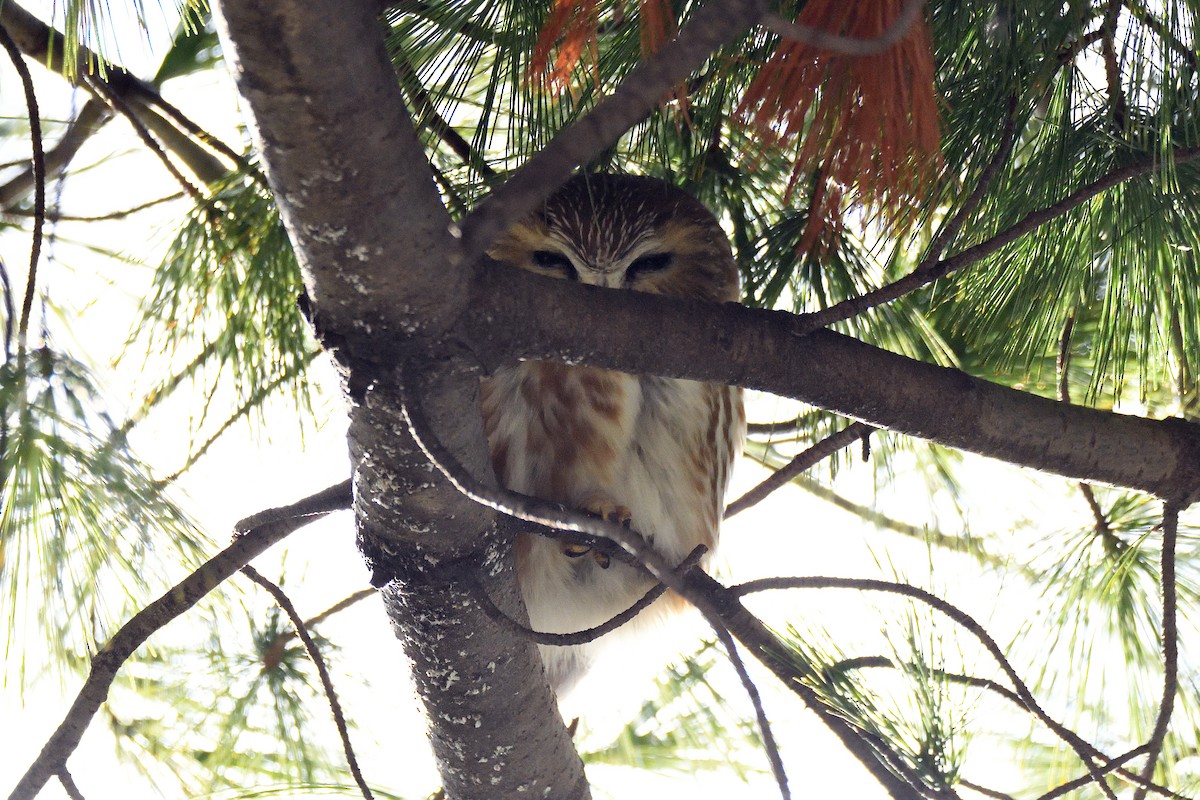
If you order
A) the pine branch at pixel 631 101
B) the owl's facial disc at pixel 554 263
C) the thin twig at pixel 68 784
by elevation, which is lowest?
the thin twig at pixel 68 784

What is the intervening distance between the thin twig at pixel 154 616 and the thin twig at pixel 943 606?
587 millimetres

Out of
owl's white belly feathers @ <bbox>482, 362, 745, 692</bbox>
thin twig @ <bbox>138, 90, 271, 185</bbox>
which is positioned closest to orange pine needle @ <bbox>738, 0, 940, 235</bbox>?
owl's white belly feathers @ <bbox>482, 362, 745, 692</bbox>

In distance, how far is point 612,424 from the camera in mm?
1940

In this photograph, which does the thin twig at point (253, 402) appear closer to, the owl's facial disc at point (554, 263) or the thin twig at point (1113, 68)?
the owl's facial disc at point (554, 263)

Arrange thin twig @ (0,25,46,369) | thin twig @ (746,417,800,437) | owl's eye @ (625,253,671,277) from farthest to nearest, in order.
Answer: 1. thin twig @ (746,417,800,437)
2. owl's eye @ (625,253,671,277)
3. thin twig @ (0,25,46,369)

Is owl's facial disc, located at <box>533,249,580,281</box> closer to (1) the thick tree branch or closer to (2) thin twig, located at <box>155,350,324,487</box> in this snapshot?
(2) thin twig, located at <box>155,350,324,487</box>

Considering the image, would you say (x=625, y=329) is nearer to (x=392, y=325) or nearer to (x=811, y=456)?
(x=392, y=325)

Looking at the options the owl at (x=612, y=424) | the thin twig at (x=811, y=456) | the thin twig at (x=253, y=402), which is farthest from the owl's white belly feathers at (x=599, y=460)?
the thin twig at (x=253, y=402)

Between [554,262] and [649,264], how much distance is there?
19cm

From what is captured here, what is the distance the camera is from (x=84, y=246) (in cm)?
260

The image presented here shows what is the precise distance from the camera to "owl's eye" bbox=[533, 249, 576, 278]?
214 centimetres

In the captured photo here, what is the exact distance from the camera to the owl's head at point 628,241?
212cm

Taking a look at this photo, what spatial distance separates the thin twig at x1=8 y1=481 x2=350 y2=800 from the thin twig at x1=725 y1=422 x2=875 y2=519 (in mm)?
734

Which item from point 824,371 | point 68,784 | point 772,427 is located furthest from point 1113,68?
point 68,784
